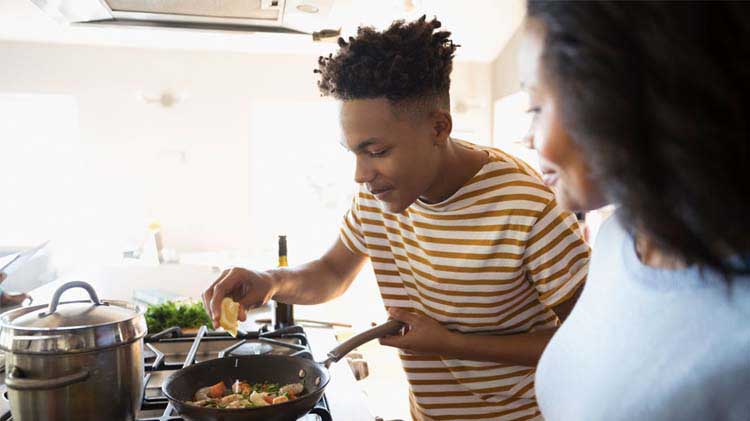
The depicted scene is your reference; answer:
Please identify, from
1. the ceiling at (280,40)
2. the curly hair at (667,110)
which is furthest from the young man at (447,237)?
the ceiling at (280,40)

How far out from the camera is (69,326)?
891mm

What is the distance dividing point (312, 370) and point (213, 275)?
1.40 meters

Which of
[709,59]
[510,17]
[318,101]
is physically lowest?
[709,59]

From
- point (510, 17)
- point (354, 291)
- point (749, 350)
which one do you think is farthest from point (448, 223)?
point (510, 17)

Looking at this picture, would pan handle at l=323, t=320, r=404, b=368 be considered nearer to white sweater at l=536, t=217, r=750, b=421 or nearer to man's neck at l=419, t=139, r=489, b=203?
man's neck at l=419, t=139, r=489, b=203

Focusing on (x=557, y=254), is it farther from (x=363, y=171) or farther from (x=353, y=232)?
(x=353, y=232)

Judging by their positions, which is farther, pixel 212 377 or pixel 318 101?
pixel 318 101

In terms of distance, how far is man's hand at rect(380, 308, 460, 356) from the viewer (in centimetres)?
115

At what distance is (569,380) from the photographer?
0.70 meters

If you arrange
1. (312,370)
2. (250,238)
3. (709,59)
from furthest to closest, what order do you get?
(250,238) < (312,370) < (709,59)

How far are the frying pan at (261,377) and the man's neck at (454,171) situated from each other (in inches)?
11.1

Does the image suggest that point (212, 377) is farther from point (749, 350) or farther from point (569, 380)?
point (749, 350)

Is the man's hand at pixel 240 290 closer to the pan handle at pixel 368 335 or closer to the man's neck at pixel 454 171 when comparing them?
the pan handle at pixel 368 335

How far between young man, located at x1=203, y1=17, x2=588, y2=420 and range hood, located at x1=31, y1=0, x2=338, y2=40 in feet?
1.24
